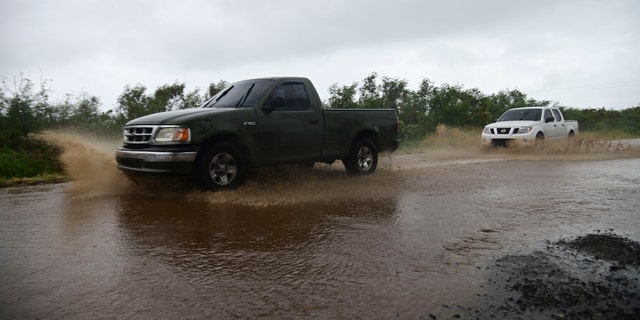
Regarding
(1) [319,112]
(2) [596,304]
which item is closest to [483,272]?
(2) [596,304]

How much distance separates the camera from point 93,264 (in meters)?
3.72

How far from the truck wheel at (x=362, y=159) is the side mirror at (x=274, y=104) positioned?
2272 mm

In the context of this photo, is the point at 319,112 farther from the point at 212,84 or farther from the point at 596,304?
the point at 212,84

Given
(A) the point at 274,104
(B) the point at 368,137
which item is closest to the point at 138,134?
(A) the point at 274,104

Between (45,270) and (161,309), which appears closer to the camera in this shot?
(161,309)

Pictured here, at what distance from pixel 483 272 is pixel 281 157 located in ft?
15.4

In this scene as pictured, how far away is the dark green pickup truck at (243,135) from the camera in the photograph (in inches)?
254

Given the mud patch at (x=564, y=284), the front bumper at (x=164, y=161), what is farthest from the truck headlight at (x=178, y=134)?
the mud patch at (x=564, y=284)

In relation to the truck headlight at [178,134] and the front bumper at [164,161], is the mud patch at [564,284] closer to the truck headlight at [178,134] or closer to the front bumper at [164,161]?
the front bumper at [164,161]

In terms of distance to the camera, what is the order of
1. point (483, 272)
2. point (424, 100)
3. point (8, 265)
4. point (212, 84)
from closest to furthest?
point (483, 272) < point (8, 265) < point (212, 84) < point (424, 100)

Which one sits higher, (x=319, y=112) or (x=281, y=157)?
(x=319, y=112)

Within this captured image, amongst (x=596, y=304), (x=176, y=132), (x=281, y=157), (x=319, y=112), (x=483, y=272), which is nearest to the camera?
(x=596, y=304)

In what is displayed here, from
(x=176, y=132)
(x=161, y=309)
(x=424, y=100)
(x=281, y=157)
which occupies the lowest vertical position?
(x=161, y=309)

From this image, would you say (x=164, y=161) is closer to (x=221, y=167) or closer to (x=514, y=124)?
(x=221, y=167)
